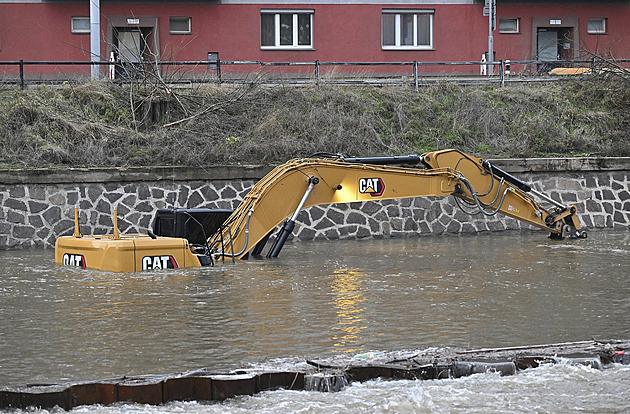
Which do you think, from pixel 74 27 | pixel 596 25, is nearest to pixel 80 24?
pixel 74 27

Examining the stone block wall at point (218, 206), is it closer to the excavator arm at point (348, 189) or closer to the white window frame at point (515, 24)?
the excavator arm at point (348, 189)

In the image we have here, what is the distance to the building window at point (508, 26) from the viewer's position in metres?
35.8

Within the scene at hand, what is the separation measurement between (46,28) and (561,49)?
1949 cm

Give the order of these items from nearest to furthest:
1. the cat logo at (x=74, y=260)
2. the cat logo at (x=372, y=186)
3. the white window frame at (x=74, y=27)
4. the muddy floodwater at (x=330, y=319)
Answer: the muddy floodwater at (x=330, y=319)
the cat logo at (x=74, y=260)
the cat logo at (x=372, y=186)
the white window frame at (x=74, y=27)

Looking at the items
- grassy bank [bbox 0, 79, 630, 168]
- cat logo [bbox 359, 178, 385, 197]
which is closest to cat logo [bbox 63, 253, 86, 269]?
cat logo [bbox 359, 178, 385, 197]

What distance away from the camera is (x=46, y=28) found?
109 ft

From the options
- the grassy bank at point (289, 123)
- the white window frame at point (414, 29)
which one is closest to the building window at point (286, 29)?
the white window frame at point (414, 29)

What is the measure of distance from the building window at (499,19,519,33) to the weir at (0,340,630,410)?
95.1 feet

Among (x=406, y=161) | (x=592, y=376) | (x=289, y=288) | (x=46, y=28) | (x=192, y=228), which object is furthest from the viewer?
(x=46, y=28)

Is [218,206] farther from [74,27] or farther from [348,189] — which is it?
[74,27]

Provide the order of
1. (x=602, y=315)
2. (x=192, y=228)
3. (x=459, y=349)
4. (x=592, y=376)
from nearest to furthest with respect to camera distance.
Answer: (x=592, y=376) → (x=459, y=349) → (x=602, y=315) → (x=192, y=228)

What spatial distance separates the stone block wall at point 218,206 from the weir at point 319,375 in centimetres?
1267

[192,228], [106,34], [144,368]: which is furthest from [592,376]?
[106,34]

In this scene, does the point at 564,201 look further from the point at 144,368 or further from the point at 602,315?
the point at 144,368
